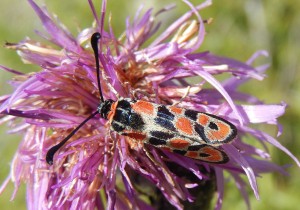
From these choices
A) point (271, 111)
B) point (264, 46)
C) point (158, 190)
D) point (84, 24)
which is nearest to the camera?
point (271, 111)

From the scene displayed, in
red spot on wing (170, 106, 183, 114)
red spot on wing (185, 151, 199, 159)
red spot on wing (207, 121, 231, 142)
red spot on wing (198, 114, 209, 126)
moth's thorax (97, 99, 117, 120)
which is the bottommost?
red spot on wing (185, 151, 199, 159)

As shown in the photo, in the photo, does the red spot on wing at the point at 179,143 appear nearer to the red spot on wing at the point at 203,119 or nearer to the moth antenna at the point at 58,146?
the red spot on wing at the point at 203,119

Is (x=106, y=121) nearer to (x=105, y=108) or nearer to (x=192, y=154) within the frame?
(x=105, y=108)

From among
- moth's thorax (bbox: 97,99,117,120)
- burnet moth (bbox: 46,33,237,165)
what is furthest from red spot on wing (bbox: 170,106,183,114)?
moth's thorax (bbox: 97,99,117,120)

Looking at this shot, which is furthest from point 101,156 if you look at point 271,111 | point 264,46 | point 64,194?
point 264,46

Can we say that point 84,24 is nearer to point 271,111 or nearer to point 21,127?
point 21,127

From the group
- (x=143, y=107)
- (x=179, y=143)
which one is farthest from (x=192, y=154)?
(x=143, y=107)

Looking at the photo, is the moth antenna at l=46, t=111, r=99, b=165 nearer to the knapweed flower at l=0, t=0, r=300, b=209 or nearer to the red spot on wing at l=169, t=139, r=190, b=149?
the knapweed flower at l=0, t=0, r=300, b=209
